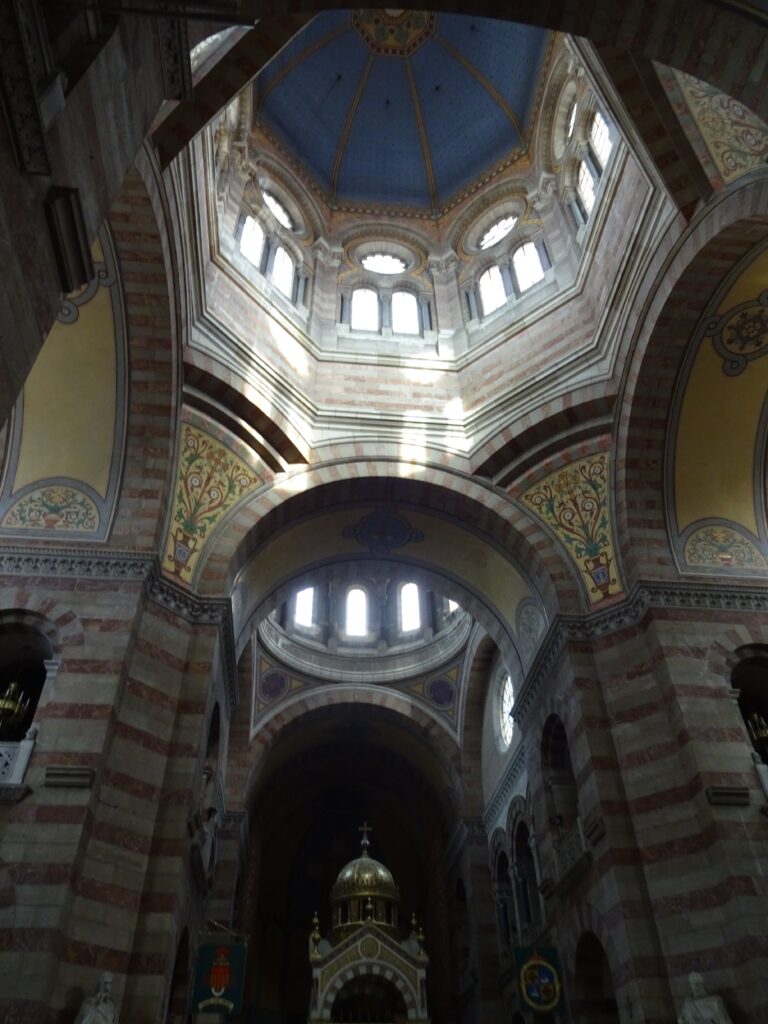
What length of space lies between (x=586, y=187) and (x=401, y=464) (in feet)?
21.9

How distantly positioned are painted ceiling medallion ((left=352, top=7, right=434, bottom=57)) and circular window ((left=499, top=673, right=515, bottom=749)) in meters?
14.7

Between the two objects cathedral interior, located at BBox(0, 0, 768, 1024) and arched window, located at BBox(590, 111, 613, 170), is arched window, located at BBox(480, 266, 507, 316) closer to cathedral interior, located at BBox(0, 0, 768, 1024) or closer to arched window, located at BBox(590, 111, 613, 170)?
cathedral interior, located at BBox(0, 0, 768, 1024)

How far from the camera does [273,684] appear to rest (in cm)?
2080

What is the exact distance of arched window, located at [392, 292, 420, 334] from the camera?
17250 millimetres

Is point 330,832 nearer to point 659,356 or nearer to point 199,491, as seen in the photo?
point 199,491

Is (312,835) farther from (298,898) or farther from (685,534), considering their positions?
(685,534)

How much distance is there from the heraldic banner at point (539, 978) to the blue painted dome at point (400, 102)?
1578 centimetres

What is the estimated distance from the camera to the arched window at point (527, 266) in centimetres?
1616

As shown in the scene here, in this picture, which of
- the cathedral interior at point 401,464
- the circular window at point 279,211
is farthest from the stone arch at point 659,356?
the circular window at point 279,211

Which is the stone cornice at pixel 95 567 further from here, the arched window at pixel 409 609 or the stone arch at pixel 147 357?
the arched window at pixel 409 609

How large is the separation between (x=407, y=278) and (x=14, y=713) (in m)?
12.5

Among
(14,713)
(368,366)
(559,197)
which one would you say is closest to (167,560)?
(14,713)

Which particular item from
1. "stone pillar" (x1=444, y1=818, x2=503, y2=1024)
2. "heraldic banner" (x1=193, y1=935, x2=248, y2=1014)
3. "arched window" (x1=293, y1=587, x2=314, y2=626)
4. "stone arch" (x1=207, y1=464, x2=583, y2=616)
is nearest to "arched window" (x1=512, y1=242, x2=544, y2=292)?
"stone arch" (x1=207, y1=464, x2=583, y2=616)

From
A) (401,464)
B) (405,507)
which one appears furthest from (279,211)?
(405,507)
